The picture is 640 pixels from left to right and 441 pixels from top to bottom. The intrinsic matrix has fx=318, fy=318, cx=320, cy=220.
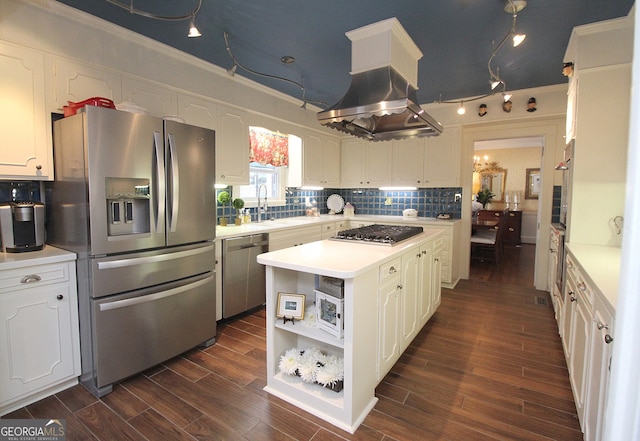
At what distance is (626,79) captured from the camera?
2.40 m

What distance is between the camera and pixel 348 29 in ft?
8.14

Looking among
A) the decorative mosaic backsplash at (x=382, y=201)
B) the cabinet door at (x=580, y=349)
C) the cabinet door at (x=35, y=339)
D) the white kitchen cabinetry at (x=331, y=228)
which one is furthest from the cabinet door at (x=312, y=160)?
the cabinet door at (x=580, y=349)

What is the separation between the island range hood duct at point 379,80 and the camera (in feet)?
7.38

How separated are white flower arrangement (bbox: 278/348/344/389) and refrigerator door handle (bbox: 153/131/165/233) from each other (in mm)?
1278

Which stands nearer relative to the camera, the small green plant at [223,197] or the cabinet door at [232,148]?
the cabinet door at [232,148]

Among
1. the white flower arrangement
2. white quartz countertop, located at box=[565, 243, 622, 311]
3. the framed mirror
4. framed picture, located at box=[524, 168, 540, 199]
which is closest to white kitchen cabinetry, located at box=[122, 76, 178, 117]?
the white flower arrangement

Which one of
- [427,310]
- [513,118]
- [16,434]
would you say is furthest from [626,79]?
[16,434]

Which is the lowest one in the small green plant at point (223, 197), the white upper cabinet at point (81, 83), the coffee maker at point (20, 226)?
the coffee maker at point (20, 226)

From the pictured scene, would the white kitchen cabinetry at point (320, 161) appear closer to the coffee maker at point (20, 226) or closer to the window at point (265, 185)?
the window at point (265, 185)

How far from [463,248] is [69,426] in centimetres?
467

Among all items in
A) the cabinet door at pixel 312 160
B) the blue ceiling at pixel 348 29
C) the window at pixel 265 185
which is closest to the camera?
the blue ceiling at pixel 348 29

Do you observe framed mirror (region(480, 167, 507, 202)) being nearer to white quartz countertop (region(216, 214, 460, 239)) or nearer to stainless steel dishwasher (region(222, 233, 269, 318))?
white quartz countertop (region(216, 214, 460, 239))

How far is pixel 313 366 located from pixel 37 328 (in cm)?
170

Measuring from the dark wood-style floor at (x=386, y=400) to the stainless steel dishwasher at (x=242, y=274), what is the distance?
31 cm
